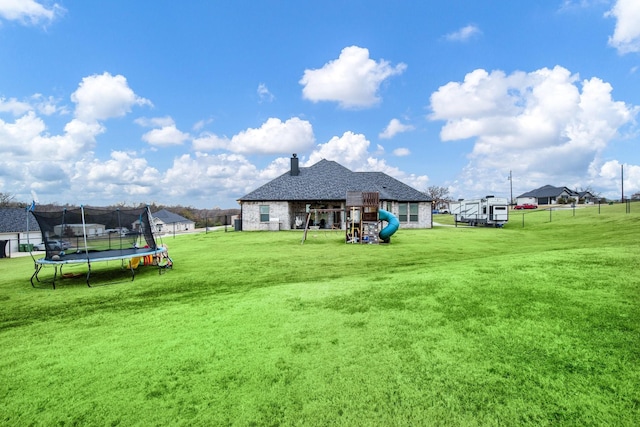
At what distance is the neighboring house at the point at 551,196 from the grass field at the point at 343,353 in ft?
273

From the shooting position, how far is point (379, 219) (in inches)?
702

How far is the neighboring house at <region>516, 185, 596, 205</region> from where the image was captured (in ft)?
246

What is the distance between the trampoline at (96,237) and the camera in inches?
337

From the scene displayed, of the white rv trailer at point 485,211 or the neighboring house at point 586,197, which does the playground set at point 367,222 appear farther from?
the neighboring house at point 586,197

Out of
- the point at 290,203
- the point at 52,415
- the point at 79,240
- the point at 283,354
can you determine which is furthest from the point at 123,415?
the point at 290,203

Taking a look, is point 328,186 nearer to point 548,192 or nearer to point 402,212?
point 402,212

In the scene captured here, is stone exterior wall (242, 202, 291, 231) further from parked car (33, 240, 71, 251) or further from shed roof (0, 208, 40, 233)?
shed roof (0, 208, 40, 233)

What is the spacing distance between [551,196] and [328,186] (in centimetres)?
7476

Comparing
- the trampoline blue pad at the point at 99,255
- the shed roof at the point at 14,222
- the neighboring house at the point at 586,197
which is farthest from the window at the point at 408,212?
the neighboring house at the point at 586,197

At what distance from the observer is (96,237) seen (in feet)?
31.2

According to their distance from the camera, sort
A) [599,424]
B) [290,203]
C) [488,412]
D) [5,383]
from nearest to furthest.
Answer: [599,424]
[488,412]
[5,383]
[290,203]

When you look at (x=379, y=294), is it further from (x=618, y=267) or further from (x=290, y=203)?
(x=290, y=203)

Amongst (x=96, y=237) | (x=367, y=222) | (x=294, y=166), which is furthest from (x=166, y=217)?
(x=96, y=237)

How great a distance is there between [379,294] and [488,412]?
3.14 m
